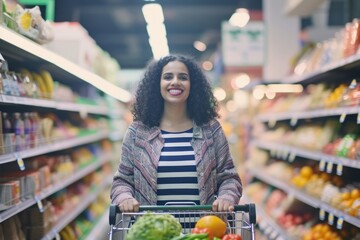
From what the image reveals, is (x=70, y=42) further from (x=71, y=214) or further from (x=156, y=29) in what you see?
(x=156, y=29)

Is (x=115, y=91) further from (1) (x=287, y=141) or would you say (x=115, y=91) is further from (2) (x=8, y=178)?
(2) (x=8, y=178)

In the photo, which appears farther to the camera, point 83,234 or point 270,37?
point 270,37

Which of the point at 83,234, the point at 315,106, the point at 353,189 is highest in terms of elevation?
the point at 315,106

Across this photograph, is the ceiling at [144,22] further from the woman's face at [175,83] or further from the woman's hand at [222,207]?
the woman's hand at [222,207]

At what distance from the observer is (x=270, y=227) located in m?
6.60

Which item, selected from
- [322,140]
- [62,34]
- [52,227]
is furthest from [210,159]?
[62,34]

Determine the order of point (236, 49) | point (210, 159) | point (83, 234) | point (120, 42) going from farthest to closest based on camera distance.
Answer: point (120, 42)
point (236, 49)
point (83, 234)
point (210, 159)

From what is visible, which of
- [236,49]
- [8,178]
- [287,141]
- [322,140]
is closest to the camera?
[8,178]

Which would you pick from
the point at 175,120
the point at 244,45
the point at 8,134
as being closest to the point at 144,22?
the point at 244,45

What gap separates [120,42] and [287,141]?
1565 cm

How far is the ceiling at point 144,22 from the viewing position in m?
14.6

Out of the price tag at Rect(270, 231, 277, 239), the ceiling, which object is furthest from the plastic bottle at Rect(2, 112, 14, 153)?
the ceiling

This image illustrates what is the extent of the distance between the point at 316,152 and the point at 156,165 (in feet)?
9.19

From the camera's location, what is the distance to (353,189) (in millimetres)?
4465
